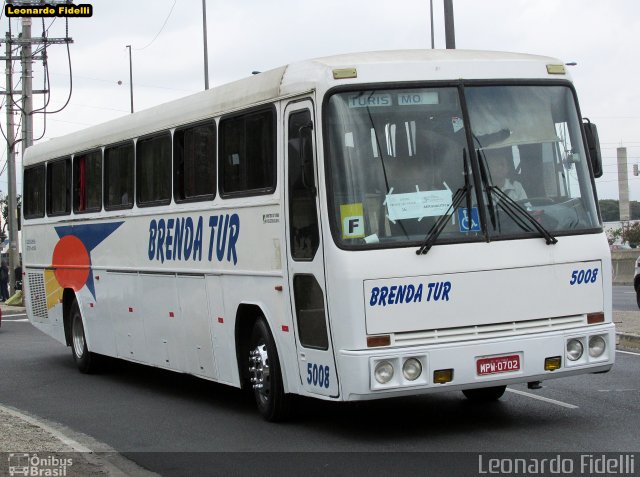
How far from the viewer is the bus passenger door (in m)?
10.2

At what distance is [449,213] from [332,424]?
2.46 metres

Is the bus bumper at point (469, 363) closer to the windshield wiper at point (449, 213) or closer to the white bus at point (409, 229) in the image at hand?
the white bus at point (409, 229)

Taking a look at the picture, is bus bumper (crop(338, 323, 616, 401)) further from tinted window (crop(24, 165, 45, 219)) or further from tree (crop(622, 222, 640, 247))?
tree (crop(622, 222, 640, 247))

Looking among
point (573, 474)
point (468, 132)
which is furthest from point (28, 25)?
point (573, 474)

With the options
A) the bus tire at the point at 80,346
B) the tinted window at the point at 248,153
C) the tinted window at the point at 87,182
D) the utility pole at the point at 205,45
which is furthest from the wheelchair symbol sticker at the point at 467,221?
the utility pole at the point at 205,45

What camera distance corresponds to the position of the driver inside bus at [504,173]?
1034cm

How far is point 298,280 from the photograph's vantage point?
34.8 feet

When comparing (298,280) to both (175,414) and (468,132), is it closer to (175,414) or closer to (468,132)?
(468,132)

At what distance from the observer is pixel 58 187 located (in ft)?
Answer: 59.4

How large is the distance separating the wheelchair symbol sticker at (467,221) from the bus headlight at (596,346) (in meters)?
1.42

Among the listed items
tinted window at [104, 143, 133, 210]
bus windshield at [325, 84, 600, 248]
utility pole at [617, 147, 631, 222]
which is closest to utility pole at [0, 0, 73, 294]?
tinted window at [104, 143, 133, 210]

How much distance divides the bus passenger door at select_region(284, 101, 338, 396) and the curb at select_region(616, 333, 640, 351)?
826 centimetres

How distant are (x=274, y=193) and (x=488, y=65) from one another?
2193 mm

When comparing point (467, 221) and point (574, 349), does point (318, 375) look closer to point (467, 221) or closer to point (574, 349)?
point (467, 221)
